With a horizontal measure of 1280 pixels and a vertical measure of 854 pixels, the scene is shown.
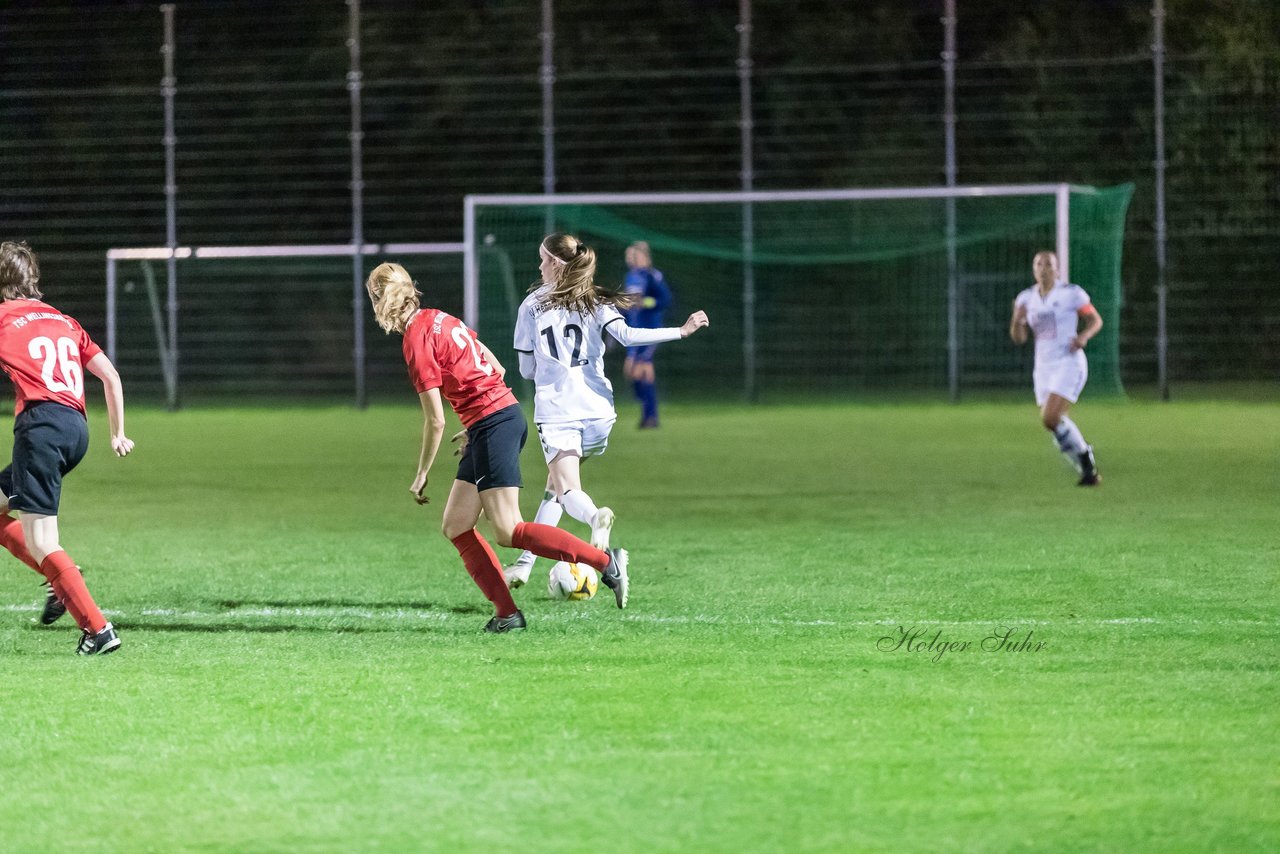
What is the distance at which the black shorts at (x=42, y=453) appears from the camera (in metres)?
6.96

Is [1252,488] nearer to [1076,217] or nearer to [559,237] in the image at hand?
[559,237]

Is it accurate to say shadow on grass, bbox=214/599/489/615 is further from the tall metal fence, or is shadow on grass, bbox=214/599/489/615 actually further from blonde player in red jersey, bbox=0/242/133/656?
the tall metal fence

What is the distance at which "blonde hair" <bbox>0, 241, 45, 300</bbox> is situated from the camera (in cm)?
716

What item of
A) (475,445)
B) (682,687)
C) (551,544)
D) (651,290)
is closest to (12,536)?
(475,445)

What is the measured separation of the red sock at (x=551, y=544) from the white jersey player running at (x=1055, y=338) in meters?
7.30

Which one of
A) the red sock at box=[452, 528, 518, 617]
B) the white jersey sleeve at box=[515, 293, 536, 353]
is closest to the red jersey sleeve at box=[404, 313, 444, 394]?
the red sock at box=[452, 528, 518, 617]

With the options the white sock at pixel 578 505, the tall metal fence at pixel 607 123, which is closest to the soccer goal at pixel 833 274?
the tall metal fence at pixel 607 123

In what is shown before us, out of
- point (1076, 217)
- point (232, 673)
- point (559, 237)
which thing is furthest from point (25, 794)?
point (1076, 217)

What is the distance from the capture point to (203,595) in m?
8.55

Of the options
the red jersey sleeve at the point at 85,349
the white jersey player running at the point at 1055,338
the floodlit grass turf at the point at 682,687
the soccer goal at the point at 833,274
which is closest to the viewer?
the floodlit grass turf at the point at 682,687

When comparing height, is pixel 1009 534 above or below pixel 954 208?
below

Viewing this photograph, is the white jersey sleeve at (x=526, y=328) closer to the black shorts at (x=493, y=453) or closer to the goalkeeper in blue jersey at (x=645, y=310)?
the black shorts at (x=493, y=453)

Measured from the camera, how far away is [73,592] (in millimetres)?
6938

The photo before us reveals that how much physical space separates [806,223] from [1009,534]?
51.5 feet
